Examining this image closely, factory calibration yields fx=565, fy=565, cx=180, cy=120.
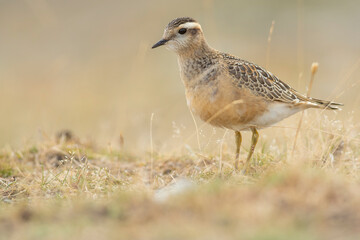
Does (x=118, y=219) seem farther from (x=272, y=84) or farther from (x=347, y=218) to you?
(x=272, y=84)

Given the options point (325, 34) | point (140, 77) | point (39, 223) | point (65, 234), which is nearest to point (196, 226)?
point (65, 234)

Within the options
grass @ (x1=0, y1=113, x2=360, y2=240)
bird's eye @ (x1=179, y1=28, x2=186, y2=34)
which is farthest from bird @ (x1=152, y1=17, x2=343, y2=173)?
grass @ (x1=0, y1=113, x2=360, y2=240)

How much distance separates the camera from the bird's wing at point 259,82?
7.38m

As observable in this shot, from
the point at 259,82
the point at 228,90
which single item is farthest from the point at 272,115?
the point at 228,90

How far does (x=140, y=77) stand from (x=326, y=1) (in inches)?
630

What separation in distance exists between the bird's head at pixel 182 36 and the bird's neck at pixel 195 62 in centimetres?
5

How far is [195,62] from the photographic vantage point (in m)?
7.73

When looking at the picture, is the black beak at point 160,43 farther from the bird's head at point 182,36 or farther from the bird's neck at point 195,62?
the bird's neck at point 195,62

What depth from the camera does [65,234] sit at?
4.30m

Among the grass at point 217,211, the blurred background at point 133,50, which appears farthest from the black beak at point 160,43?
the blurred background at point 133,50

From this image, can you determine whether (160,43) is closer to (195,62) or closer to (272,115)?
(195,62)

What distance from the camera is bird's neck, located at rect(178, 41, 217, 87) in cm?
761

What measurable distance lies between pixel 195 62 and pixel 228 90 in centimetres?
78

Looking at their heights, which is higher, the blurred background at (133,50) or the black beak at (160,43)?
the black beak at (160,43)
